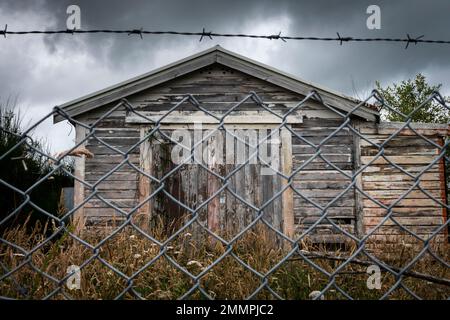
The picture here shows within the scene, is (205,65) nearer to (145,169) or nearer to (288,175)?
(145,169)

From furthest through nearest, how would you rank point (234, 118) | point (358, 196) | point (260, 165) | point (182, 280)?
point (260, 165) < point (234, 118) < point (358, 196) < point (182, 280)

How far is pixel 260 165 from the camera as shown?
23.4ft

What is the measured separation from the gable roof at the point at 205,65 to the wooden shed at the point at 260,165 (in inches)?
0.7

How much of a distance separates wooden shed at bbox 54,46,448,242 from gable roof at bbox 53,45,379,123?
0.02m

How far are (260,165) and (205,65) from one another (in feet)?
6.67

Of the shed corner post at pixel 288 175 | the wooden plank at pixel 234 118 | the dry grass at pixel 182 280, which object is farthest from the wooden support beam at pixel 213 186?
the dry grass at pixel 182 280

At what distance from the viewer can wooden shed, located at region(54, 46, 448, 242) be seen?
22.5 ft

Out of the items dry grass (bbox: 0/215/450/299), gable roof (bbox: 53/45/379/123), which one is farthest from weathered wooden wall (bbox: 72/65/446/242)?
dry grass (bbox: 0/215/450/299)

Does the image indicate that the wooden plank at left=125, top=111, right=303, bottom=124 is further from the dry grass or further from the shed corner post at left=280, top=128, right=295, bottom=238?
the dry grass

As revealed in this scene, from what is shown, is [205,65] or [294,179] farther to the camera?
[205,65]

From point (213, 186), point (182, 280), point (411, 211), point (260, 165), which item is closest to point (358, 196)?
point (411, 211)
